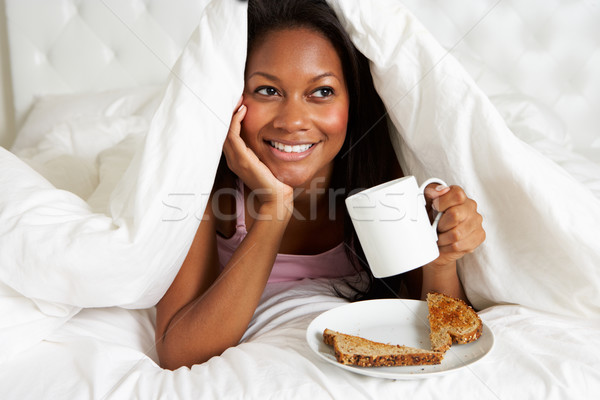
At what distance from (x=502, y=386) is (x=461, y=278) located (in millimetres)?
374

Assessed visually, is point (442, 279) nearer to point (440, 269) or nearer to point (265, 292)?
point (440, 269)

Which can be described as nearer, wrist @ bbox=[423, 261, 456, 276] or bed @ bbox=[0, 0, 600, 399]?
bed @ bbox=[0, 0, 600, 399]

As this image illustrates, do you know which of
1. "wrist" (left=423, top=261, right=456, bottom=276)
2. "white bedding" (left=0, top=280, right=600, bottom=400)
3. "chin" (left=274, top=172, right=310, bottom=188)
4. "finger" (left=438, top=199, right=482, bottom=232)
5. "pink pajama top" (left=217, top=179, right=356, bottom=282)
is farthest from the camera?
"pink pajama top" (left=217, top=179, right=356, bottom=282)

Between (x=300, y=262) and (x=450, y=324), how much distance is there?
53 centimetres

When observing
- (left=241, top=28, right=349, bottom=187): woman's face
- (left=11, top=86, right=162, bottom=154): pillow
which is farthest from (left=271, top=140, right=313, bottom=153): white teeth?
(left=11, top=86, right=162, bottom=154): pillow

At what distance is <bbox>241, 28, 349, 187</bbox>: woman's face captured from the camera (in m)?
1.09

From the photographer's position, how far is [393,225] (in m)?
0.84

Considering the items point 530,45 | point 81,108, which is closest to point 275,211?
point 81,108

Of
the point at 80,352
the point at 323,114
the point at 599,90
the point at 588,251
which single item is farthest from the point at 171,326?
the point at 599,90

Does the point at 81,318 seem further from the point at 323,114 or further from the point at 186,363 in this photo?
the point at 323,114

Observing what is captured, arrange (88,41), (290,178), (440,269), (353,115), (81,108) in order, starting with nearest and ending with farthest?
(440,269) < (290,178) < (353,115) < (81,108) < (88,41)

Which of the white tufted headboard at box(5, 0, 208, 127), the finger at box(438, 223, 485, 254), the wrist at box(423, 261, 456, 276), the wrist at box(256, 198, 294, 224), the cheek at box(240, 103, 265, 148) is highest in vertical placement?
the white tufted headboard at box(5, 0, 208, 127)

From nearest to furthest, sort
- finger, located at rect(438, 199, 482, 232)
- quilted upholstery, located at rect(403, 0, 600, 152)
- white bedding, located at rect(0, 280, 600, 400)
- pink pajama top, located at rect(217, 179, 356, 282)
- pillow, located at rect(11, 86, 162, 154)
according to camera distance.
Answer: white bedding, located at rect(0, 280, 600, 400) < finger, located at rect(438, 199, 482, 232) < pink pajama top, located at rect(217, 179, 356, 282) < pillow, located at rect(11, 86, 162, 154) < quilted upholstery, located at rect(403, 0, 600, 152)

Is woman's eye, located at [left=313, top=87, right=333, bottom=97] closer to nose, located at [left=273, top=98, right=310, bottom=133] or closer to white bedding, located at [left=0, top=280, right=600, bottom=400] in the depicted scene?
nose, located at [left=273, top=98, right=310, bottom=133]
